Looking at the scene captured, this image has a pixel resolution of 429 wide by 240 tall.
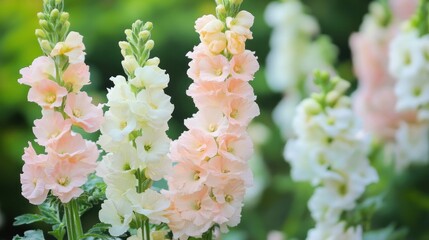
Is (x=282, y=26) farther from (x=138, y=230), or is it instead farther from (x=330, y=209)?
(x=138, y=230)

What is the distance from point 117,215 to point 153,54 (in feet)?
8.16

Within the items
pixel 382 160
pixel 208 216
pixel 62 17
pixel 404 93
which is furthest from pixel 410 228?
pixel 62 17

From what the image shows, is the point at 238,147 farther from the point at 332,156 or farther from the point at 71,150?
the point at 332,156

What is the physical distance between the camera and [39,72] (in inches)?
48.2

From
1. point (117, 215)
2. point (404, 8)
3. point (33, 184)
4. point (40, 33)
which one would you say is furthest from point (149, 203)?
point (404, 8)

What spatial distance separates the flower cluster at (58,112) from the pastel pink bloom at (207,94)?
0.13 meters

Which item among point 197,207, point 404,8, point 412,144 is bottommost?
point 197,207

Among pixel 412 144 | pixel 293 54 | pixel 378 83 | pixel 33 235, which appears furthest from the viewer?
pixel 293 54

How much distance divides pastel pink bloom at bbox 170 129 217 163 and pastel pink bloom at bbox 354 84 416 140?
50.7 inches

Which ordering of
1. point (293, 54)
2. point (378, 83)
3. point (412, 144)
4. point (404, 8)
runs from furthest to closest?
point (293, 54), point (404, 8), point (378, 83), point (412, 144)

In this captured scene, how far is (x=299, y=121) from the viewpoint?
179 centimetres

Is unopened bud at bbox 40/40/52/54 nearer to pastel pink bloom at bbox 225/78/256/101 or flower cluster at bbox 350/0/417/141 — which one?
pastel pink bloom at bbox 225/78/256/101

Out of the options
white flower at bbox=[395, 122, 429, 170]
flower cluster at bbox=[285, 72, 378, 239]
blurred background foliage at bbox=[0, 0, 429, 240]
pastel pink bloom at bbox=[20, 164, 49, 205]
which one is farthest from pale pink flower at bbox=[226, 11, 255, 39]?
blurred background foliage at bbox=[0, 0, 429, 240]

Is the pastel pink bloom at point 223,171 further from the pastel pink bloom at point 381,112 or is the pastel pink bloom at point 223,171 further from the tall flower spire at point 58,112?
the pastel pink bloom at point 381,112
